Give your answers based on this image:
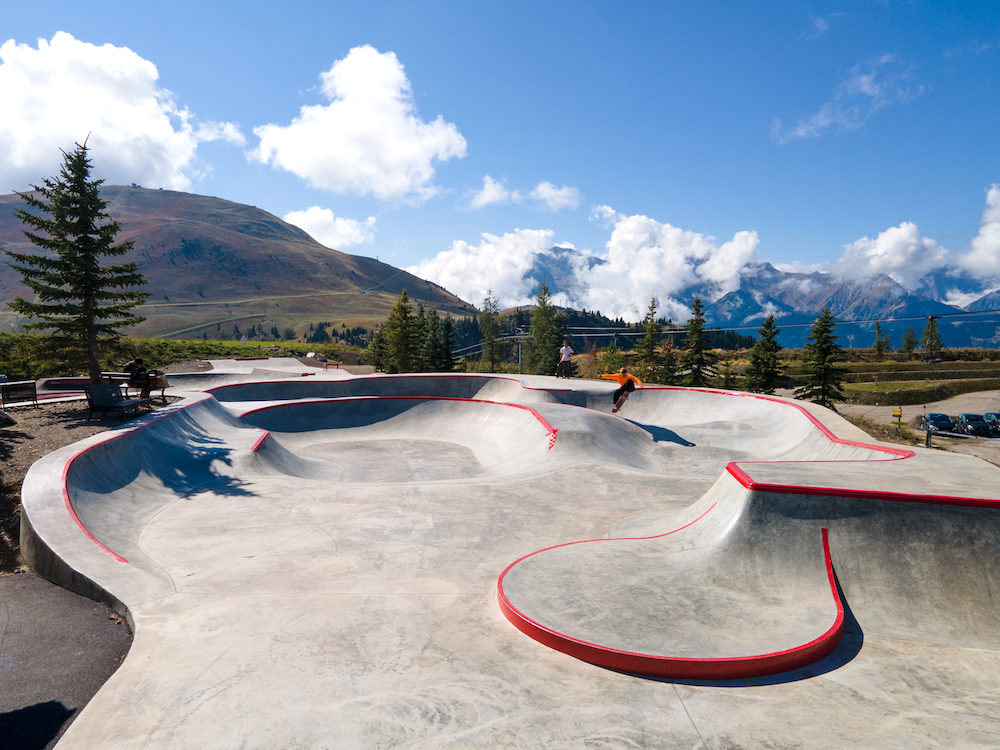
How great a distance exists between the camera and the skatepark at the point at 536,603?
4199 millimetres

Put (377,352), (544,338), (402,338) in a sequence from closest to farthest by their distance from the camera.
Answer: (402,338) < (377,352) < (544,338)

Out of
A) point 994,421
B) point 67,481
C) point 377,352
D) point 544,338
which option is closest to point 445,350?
point 377,352

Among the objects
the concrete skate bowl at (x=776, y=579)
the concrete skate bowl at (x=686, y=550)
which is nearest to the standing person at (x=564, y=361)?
the concrete skate bowl at (x=686, y=550)

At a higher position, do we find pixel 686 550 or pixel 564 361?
pixel 564 361

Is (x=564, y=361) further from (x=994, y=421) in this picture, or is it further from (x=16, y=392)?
(x=994, y=421)

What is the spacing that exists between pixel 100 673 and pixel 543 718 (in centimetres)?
431

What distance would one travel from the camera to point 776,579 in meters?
6.30

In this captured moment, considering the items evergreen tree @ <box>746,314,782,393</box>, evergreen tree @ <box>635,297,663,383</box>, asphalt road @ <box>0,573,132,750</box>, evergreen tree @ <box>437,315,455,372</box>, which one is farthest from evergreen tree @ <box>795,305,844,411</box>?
asphalt road @ <box>0,573,132,750</box>

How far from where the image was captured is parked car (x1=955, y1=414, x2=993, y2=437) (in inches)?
1423

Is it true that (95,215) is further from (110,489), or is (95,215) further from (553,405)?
(553,405)

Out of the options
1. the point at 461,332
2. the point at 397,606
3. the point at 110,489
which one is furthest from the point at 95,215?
the point at 461,332

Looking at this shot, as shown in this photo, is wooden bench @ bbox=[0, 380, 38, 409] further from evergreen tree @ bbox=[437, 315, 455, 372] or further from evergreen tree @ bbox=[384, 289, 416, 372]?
evergreen tree @ bbox=[437, 315, 455, 372]

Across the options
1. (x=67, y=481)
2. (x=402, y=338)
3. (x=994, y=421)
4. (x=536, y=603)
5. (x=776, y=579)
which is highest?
(x=402, y=338)

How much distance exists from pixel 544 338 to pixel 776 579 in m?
60.6
